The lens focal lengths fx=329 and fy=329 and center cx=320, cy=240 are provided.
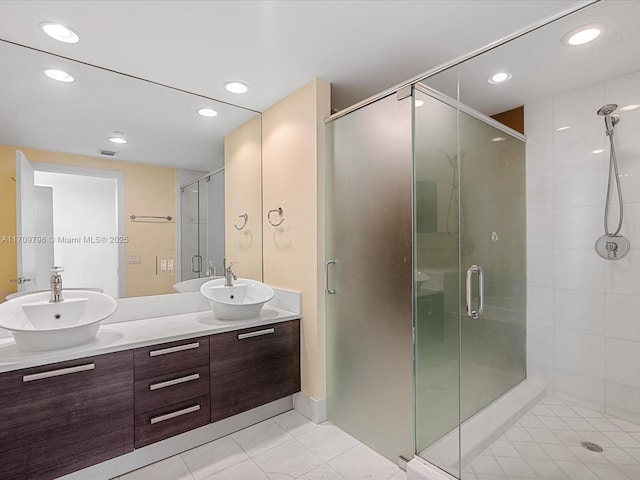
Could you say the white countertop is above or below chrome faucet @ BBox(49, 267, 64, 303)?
below

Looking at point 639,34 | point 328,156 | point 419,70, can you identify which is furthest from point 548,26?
point 328,156

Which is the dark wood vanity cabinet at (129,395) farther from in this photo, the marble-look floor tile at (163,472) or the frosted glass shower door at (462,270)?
the frosted glass shower door at (462,270)

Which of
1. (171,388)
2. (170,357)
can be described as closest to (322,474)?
(171,388)

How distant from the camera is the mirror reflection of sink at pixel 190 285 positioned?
103 inches

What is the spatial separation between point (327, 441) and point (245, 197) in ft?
6.62

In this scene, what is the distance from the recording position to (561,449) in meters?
1.64

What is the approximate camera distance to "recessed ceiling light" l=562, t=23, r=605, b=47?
139 cm

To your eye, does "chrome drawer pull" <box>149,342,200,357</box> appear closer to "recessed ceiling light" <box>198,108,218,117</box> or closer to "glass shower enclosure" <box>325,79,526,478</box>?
"glass shower enclosure" <box>325,79,526,478</box>

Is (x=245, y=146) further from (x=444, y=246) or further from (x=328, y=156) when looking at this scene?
(x=444, y=246)

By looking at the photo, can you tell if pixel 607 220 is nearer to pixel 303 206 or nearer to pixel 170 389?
pixel 303 206

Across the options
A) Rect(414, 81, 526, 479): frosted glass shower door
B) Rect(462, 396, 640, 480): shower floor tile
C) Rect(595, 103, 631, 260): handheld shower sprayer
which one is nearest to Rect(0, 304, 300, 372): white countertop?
Rect(414, 81, 526, 479): frosted glass shower door

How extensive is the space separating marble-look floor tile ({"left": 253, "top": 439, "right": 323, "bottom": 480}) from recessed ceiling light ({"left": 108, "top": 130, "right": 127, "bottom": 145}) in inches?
92.3

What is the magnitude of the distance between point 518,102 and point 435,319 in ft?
4.25

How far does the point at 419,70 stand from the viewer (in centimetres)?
227
